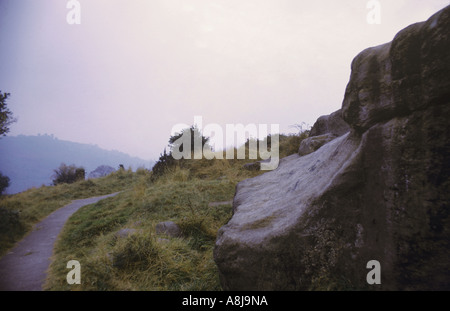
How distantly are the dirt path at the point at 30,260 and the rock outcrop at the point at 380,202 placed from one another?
7.60ft

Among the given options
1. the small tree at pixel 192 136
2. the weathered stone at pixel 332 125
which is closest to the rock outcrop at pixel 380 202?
the weathered stone at pixel 332 125

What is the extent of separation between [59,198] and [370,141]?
11319 millimetres

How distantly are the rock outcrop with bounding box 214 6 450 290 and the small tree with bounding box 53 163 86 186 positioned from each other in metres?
18.4

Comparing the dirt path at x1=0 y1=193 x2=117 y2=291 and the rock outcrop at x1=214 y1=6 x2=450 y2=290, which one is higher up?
the rock outcrop at x1=214 y1=6 x2=450 y2=290

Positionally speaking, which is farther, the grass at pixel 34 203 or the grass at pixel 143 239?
the grass at pixel 34 203

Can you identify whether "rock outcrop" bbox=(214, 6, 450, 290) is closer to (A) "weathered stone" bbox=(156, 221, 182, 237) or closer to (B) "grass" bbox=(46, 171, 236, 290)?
(B) "grass" bbox=(46, 171, 236, 290)

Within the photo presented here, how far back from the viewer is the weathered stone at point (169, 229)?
13.7 ft

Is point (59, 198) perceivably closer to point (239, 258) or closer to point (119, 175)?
point (119, 175)

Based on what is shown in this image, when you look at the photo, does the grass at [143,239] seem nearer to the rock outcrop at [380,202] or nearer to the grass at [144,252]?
the grass at [144,252]

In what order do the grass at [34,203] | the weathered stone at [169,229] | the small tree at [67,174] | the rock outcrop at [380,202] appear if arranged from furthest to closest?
the small tree at [67,174], the grass at [34,203], the weathered stone at [169,229], the rock outcrop at [380,202]

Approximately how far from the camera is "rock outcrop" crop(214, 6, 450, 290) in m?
1.82

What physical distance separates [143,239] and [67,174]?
18.1 metres

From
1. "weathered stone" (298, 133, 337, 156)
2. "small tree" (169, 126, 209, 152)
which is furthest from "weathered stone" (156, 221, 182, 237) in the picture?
"small tree" (169, 126, 209, 152)

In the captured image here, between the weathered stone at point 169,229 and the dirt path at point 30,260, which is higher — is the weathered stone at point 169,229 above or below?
above
